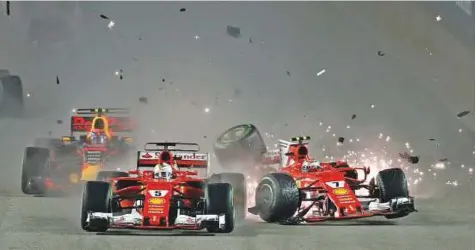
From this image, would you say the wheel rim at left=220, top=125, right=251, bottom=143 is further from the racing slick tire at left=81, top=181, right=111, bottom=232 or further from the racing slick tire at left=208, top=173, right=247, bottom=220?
the racing slick tire at left=81, top=181, right=111, bottom=232

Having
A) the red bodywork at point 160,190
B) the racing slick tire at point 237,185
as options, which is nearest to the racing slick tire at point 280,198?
the racing slick tire at point 237,185

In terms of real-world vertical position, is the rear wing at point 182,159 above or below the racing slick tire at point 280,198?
above

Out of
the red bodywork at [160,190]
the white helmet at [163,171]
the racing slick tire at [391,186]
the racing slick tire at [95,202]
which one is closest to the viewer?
the racing slick tire at [95,202]

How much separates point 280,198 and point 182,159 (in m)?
1.99

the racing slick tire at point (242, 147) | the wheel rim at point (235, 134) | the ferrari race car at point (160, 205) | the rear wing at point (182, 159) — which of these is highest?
the wheel rim at point (235, 134)

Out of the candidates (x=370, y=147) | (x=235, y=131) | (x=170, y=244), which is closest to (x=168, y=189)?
(x=170, y=244)

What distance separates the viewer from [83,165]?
15.5 metres

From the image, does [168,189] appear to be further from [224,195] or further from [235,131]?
[235,131]

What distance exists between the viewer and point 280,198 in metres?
11.2

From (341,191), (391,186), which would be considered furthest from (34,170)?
(391,186)

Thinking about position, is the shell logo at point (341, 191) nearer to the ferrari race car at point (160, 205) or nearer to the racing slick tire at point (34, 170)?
the ferrari race car at point (160, 205)

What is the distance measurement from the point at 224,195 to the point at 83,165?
681 cm

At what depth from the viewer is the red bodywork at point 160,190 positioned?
939cm

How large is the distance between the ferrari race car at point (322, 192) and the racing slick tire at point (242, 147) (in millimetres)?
1320
